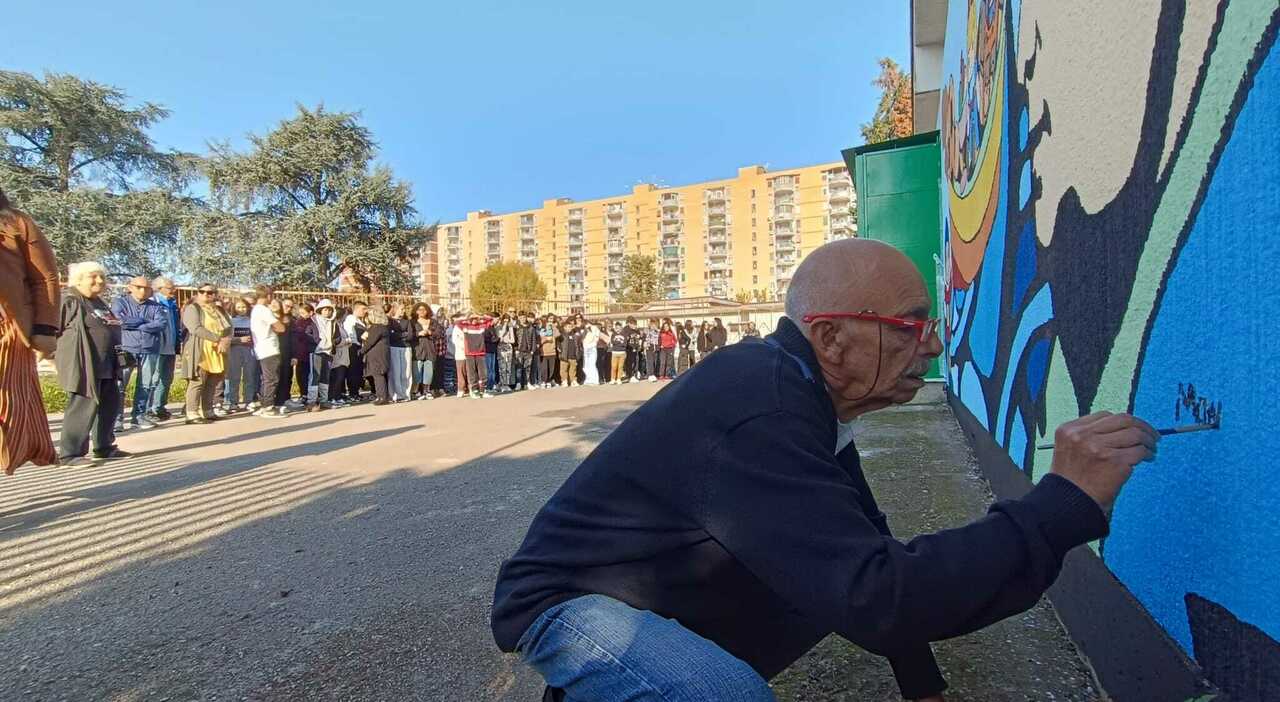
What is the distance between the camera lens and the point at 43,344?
14.5 ft

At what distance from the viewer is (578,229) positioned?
128 metres

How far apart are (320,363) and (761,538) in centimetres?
1213

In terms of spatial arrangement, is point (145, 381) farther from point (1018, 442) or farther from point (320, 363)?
point (1018, 442)

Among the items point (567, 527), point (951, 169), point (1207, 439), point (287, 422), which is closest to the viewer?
point (1207, 439)

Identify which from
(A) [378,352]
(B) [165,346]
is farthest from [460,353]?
(B) [165,346]

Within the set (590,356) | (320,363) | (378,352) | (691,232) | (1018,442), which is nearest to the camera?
(1018,442)

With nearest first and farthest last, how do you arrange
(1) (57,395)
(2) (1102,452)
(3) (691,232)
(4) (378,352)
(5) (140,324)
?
(2) (1102,452)
(5) (140,324)
(1) (57,395)
(4) (378,352)
(3) (691,232)

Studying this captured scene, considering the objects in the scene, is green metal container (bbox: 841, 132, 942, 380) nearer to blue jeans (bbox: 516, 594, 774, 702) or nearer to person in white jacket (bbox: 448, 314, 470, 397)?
person in white jacket (bbox: 448, 314, 470, 397)

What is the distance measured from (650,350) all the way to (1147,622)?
63.0 feet

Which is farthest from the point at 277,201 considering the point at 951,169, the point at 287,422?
the point at 951,169

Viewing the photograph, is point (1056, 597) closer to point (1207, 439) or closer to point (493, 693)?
point (1207, 439)

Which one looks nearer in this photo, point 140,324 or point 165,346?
point 140,324

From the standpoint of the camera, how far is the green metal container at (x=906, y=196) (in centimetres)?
1045

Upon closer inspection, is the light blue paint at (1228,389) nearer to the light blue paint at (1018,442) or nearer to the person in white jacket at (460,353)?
the light blue paint at (1018,442)
